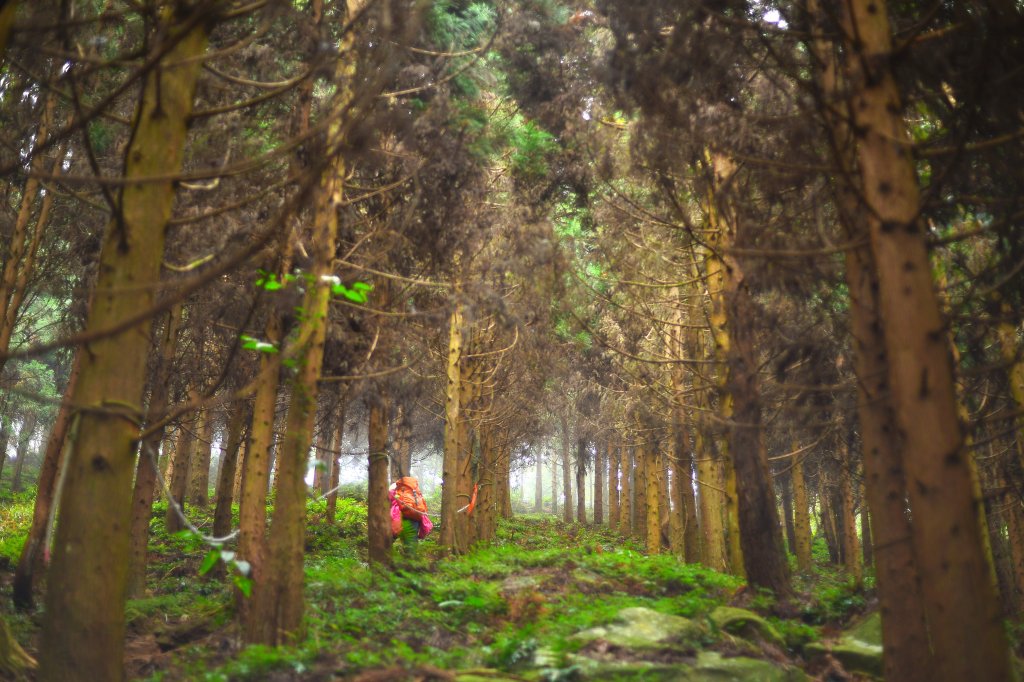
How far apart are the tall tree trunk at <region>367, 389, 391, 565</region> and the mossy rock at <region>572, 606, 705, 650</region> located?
5523 mm

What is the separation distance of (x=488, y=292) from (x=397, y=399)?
3448 millimetres

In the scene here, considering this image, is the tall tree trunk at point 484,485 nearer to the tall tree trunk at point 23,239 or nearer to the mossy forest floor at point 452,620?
the mossy forest floor at point 452,620

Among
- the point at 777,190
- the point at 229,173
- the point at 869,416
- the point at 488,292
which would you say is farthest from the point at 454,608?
the point at 229,173

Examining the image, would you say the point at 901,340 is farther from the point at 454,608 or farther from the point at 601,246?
the point at 601,246

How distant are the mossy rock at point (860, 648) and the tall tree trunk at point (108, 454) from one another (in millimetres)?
6240

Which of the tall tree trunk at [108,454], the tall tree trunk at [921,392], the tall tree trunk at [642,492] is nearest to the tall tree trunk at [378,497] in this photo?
the tall tree trunk at [108,454]

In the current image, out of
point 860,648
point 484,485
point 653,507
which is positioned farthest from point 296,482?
point 653,507

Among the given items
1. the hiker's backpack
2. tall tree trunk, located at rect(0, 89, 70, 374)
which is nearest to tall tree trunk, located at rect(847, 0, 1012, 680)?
tall tree trunk, located at rect(0, 89, 70, 374)

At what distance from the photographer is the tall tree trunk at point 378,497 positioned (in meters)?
12.2

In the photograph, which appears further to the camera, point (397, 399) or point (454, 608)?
point (397, 399)

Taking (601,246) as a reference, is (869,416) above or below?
below

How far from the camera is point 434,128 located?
31.8 feet

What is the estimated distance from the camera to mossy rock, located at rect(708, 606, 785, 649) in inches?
302

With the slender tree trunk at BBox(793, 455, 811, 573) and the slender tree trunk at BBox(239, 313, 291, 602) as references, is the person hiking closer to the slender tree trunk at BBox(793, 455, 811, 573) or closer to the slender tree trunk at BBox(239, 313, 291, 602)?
the slender tree trunk at BBox(239, 313, 291, 602)
